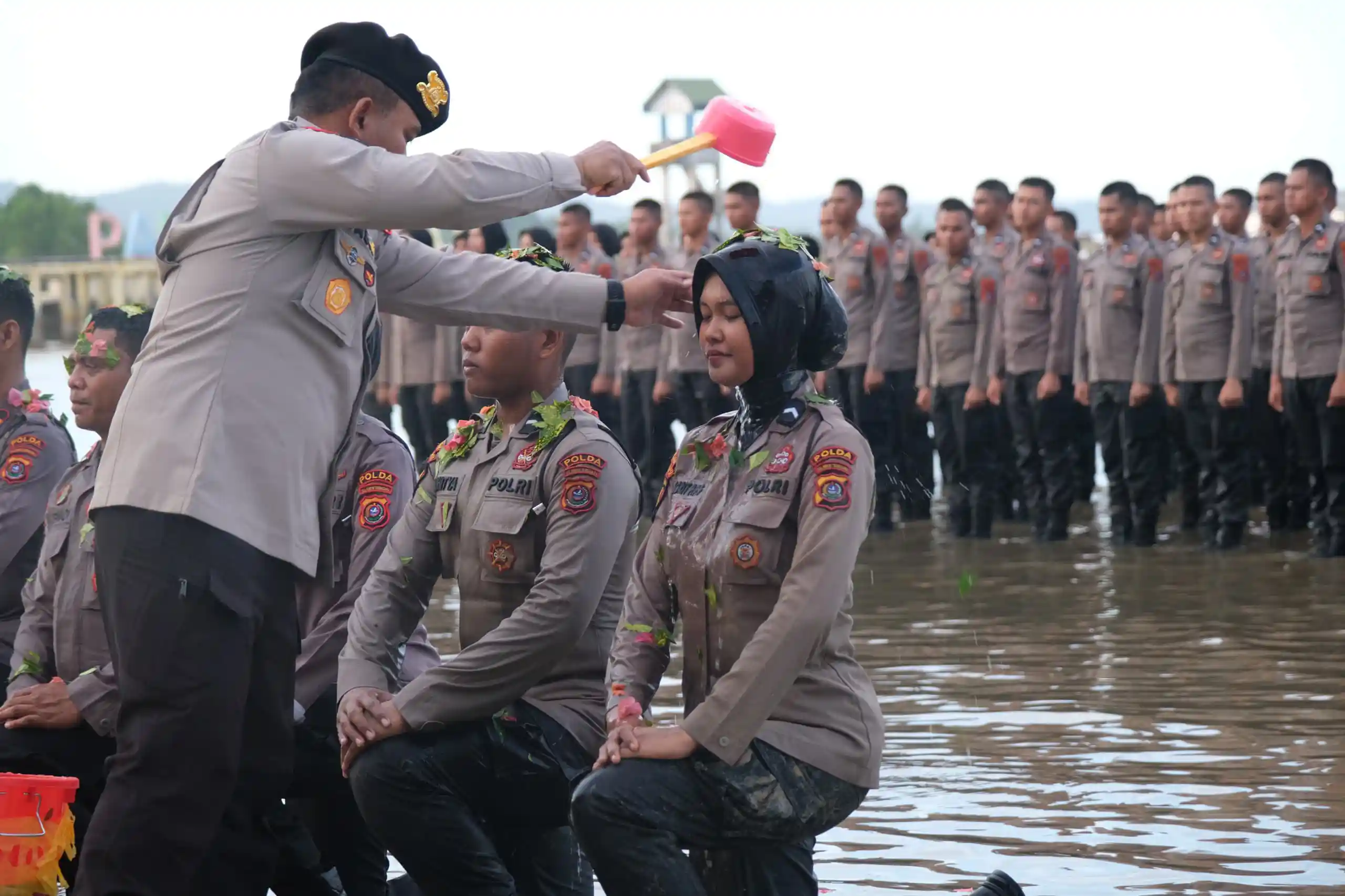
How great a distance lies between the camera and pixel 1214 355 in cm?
1122

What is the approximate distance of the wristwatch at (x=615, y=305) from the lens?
12.7 ft

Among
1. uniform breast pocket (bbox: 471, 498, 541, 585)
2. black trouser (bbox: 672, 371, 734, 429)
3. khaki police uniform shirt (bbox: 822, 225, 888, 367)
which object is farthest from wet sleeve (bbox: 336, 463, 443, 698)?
black trouser (bbox: 672, 371, 734, 429)

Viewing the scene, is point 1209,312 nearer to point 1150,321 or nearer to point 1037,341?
point 1150,321

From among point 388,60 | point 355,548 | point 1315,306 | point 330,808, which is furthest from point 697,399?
point 388,60

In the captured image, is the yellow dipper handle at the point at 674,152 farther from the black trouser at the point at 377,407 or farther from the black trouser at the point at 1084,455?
the black trouser at the point at 377,407

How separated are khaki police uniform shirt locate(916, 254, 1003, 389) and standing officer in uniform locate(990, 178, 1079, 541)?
9 centimetres

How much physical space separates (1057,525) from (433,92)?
8.48 meters

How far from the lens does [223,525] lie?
11.3ft

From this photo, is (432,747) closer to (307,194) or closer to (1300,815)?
(307,194)

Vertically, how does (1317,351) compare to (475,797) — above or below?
above

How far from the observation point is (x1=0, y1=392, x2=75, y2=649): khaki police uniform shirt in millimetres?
5219

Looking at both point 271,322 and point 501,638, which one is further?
point 501,638

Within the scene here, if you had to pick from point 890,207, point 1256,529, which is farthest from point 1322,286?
point 890,207

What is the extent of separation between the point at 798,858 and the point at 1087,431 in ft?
35.4
